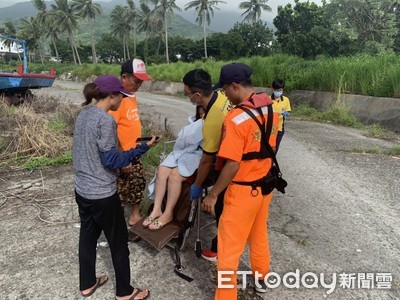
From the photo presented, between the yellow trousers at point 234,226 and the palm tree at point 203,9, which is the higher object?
the palm tree at point 203,9

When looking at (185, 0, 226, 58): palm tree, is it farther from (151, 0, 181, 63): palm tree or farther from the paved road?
the paved road

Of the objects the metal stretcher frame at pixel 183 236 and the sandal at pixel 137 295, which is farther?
the metal stretcher frame at pixel 183 236

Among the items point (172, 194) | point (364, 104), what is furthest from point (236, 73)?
point (364, 104)

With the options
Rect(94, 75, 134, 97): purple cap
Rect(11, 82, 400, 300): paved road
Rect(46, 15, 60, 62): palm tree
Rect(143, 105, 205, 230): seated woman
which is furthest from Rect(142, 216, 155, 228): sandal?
Rect(46, 15, 60, 62): palm tree

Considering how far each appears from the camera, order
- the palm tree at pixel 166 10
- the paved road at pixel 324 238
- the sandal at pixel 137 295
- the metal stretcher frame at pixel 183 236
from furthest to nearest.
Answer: the palm tree at pixel 166 10
the metal stretcher frame at pixel 183 236
the paved road at pixel 324 238
the sandal at pixel 137 295

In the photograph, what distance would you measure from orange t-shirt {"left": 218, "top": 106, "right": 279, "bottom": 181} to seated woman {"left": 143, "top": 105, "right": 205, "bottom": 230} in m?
0.85

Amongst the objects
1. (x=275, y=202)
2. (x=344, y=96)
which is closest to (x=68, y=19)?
(x=344, y=96)

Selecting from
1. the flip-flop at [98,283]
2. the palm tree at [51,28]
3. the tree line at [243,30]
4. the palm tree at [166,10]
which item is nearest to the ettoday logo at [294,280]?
the flip-flop at [98,283]

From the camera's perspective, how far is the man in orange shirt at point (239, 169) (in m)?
1.94

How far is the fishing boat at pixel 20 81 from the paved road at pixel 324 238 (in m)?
8.20

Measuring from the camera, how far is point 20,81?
10086 millimetres

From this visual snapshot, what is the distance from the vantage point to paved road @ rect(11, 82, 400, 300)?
2.55 meters

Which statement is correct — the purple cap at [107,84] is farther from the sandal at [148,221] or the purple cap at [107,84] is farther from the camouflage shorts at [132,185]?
the sandal at [148,221]

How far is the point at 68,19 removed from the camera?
53500 mm
